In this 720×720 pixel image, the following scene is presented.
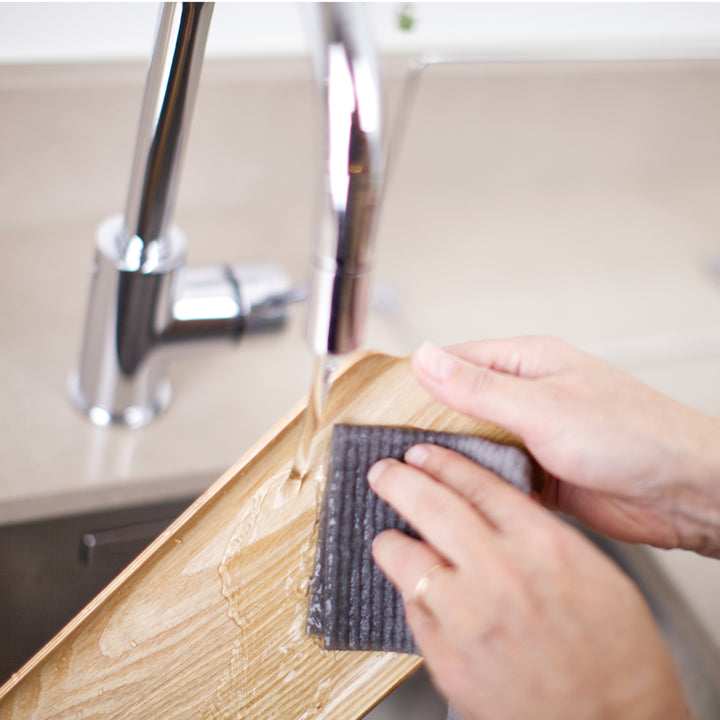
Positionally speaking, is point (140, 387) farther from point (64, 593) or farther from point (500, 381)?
point (500, 381)

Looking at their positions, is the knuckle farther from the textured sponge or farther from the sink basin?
the sink basin

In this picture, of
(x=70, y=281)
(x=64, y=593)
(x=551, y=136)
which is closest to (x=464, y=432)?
(x=64, y=593)

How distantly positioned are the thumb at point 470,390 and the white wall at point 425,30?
0.54 metres

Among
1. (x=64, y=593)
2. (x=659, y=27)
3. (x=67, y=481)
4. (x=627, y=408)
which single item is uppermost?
(x=659, y=27)

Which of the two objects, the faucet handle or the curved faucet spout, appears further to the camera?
the faucet handle

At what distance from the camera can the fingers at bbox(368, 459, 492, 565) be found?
0.52 m

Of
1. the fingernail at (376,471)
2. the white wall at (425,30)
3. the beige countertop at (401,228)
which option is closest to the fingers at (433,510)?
the fingernail at (376,471)

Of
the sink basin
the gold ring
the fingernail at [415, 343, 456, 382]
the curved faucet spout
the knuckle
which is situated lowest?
the sink basin

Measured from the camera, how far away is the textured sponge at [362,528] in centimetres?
58

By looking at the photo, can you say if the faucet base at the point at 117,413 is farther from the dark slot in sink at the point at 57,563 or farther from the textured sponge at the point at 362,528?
the textured sponge at the point at 362,528

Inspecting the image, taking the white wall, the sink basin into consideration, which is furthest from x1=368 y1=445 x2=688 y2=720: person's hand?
the white wall

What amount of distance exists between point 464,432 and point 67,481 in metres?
0.35

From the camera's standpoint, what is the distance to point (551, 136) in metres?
1.18

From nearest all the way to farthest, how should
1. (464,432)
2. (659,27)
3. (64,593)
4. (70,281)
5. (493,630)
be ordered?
(493,630)
(464,432)
(64,593)
(70,281)
(659,27)
